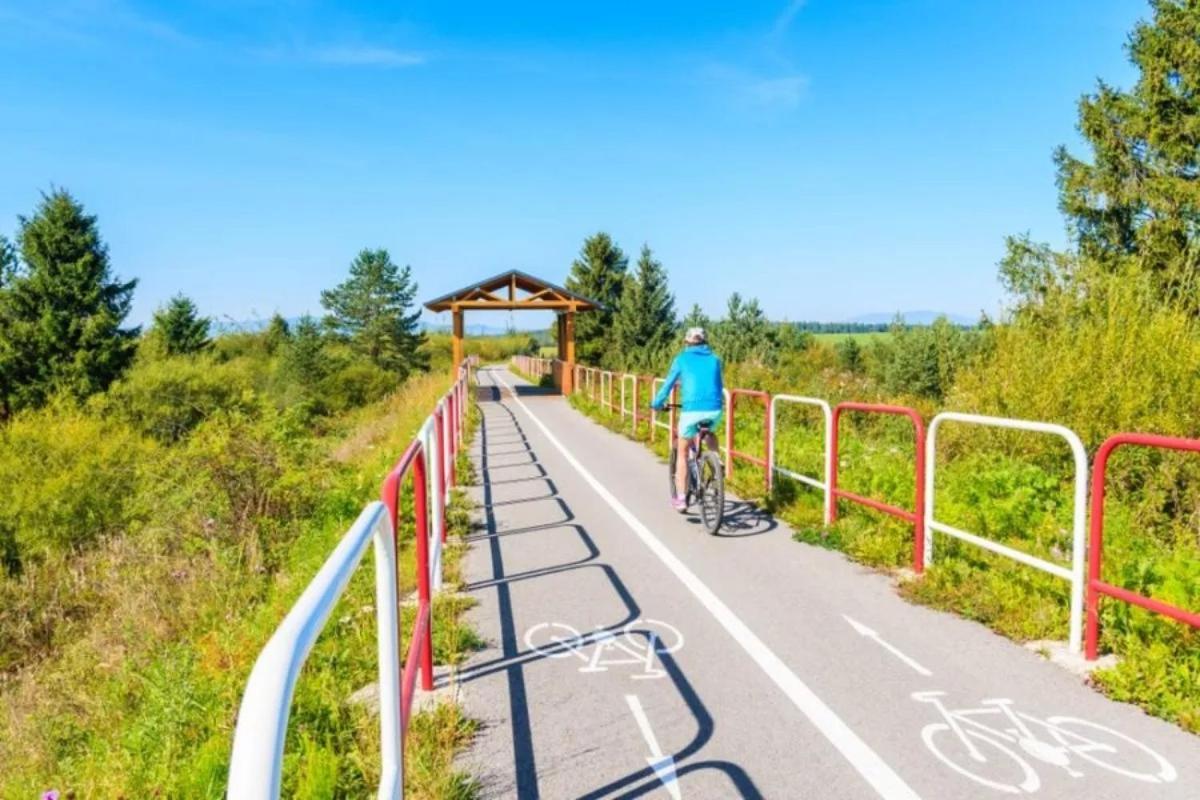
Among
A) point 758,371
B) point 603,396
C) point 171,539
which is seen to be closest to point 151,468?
point 171,539

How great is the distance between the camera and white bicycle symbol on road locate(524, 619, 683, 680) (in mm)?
5066

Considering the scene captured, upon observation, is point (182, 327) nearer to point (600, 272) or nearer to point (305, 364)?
point (305, 364)

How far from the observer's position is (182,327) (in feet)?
204

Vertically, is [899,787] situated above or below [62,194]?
below

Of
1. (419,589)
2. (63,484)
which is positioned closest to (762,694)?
(419,589)

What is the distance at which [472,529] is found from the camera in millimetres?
9039

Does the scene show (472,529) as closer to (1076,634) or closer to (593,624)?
(593,624)

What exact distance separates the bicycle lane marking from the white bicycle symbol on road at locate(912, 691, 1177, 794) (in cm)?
32

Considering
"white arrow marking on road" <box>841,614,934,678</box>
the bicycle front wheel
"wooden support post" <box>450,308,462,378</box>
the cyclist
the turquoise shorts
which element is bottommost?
"white arrow marking on road" <box>841,614,934,678</box>

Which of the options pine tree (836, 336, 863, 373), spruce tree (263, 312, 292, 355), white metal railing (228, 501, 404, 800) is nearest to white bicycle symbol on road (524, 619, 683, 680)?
white metal railing (228, 501, 404, 800)

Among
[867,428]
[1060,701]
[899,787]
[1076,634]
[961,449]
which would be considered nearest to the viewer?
[899,787]

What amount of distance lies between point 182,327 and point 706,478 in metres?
62.2

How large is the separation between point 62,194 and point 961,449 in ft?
154

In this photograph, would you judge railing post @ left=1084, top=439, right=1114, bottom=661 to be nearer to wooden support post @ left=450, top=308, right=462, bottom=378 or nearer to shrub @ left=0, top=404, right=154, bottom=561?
shrub @ left=0, top=404, right=154, bottom=561
